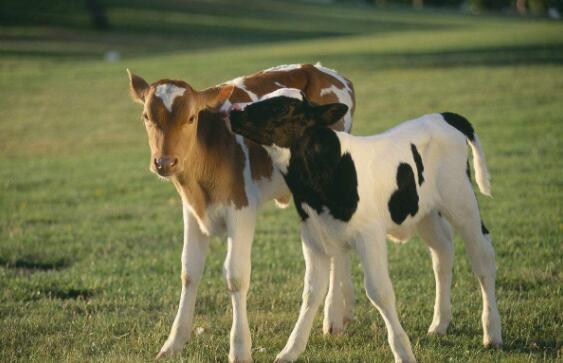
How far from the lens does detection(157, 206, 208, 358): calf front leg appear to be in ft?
22.9

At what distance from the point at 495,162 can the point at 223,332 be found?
33.6 ft

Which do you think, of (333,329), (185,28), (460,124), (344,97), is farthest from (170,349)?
(185,28)

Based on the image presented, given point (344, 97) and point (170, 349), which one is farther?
point (344, 97)

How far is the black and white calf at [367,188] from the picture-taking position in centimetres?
617

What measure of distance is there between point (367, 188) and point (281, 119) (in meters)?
0.84

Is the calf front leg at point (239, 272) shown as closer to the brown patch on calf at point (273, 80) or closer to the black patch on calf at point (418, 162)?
the brown patch on calf at point (273, 80)

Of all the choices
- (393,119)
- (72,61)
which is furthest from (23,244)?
(72,61)

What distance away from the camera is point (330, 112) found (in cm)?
616

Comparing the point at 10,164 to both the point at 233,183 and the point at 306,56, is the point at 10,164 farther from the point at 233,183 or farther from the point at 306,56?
the point at 306,56

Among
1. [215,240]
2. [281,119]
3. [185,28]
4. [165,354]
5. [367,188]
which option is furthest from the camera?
[185,28]

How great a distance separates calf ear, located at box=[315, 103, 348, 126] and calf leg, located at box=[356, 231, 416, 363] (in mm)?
890

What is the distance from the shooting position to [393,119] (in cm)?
2292

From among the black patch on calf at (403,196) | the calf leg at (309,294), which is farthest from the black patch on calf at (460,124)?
the calf leg at (309,294)

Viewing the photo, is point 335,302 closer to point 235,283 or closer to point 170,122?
point 235,283
